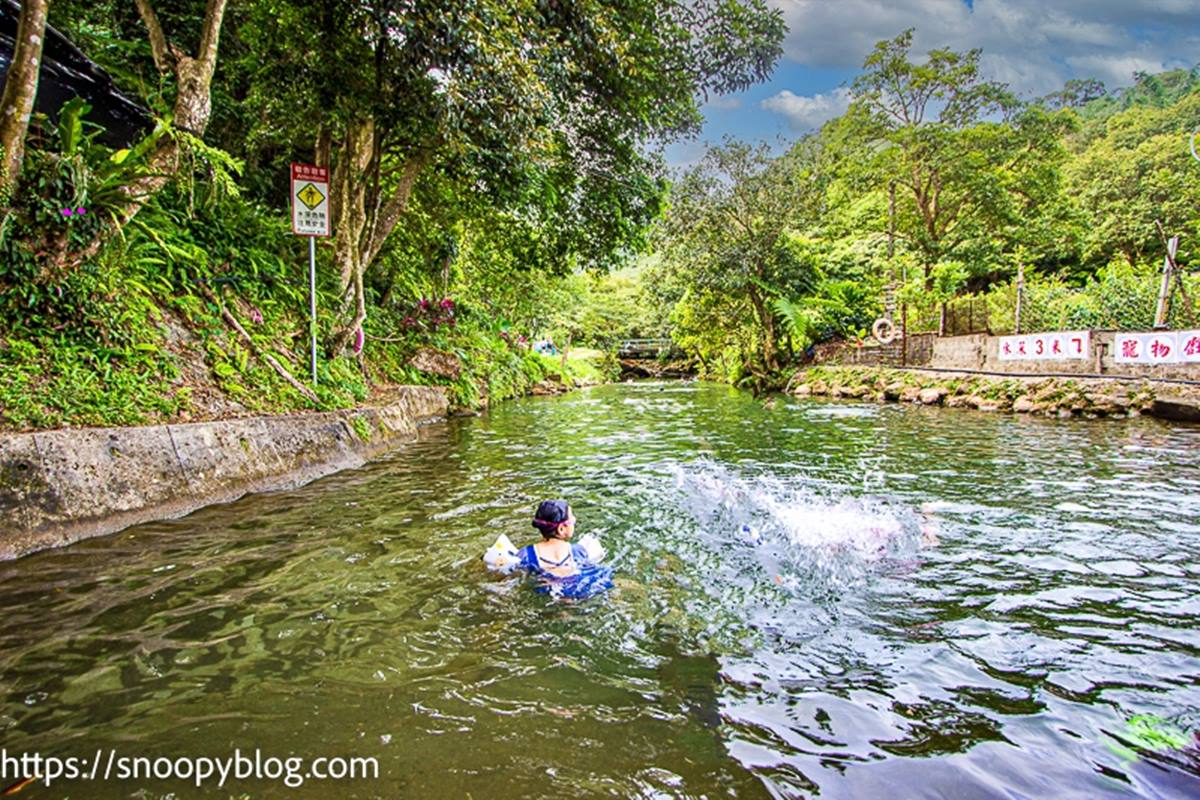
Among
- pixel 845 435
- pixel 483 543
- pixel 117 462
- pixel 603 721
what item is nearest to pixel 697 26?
pixel 845 435

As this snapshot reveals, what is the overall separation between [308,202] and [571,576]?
7.04m

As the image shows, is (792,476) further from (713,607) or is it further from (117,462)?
(117,462)

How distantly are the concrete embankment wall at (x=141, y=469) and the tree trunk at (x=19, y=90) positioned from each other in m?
2.40

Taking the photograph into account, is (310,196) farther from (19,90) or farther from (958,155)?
(958,155)

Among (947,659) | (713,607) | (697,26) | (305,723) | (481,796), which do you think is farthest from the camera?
(697,26)

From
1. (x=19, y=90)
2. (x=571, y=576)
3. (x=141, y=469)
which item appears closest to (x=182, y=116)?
(x=19, y=90)

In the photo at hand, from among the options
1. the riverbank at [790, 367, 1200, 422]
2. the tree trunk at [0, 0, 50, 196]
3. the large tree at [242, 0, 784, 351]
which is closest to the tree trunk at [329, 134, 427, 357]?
the large tree at [242, 0, 784, 351]

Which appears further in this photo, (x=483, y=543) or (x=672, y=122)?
(x=672, y=122)

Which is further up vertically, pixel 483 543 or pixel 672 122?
pixel 672 122

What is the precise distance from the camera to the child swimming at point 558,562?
147 inches

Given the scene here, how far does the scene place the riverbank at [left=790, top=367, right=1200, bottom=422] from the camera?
10914 mm

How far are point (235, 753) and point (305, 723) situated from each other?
0.24 m

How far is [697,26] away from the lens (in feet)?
35.0

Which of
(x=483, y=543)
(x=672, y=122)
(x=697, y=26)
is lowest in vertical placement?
(x=483, y=543)
